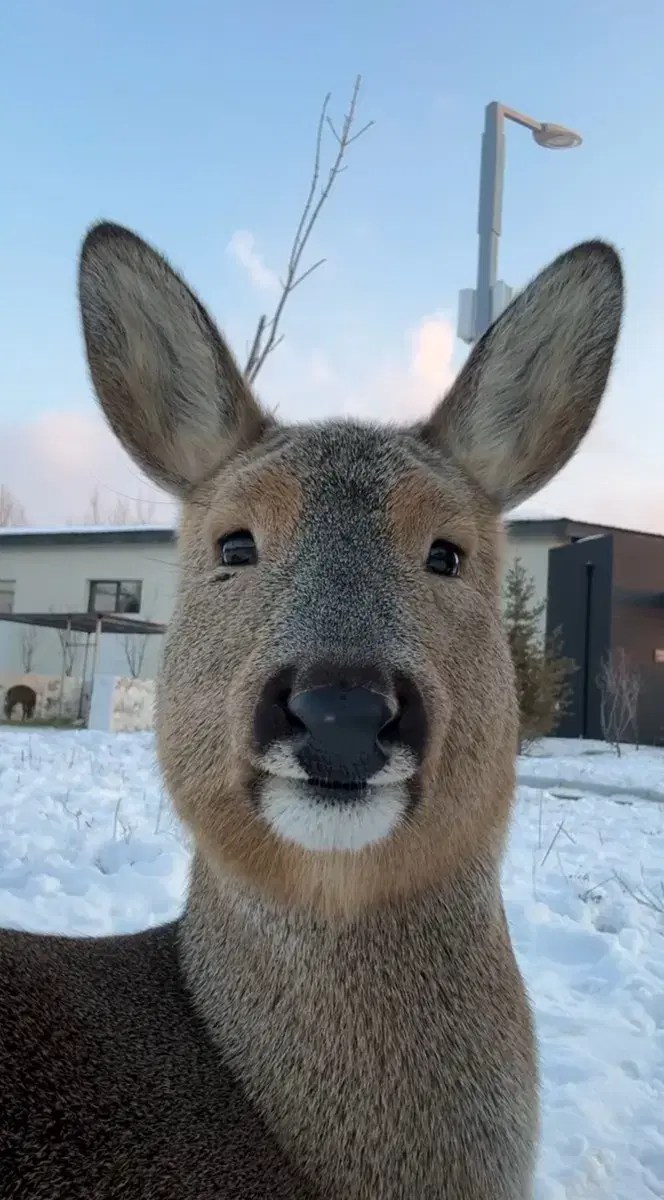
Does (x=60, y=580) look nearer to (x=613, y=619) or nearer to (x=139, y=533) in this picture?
(x=139, y=533)

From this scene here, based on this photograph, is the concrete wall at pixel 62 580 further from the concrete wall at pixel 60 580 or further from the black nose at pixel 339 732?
the black nose at pixel 339 732

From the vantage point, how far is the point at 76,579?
3281 centimetres

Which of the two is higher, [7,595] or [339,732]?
[7,595]

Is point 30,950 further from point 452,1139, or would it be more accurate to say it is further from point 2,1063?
point 452,1139

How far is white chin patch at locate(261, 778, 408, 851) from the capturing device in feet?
5.70

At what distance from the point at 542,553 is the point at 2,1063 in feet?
94.0

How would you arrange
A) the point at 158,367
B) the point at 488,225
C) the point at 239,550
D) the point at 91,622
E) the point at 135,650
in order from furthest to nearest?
the point at 135,650 < the point at 91,622 < the point at 488,225 < the point at 158,367 < the point at 239,550

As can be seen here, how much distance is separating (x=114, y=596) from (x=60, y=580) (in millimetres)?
2090

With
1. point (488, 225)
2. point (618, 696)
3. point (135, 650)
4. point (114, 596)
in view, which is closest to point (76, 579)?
point (114, 596)

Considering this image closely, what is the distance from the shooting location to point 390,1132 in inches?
76.5

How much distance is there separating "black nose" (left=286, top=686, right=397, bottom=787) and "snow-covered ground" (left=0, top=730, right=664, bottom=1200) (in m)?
1.90

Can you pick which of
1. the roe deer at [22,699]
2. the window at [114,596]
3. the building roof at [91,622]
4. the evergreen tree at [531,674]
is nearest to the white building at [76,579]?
the window at [114,596]

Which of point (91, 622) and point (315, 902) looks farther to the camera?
point (91, 622)

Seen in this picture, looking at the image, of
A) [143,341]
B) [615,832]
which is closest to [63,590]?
[615,832]
